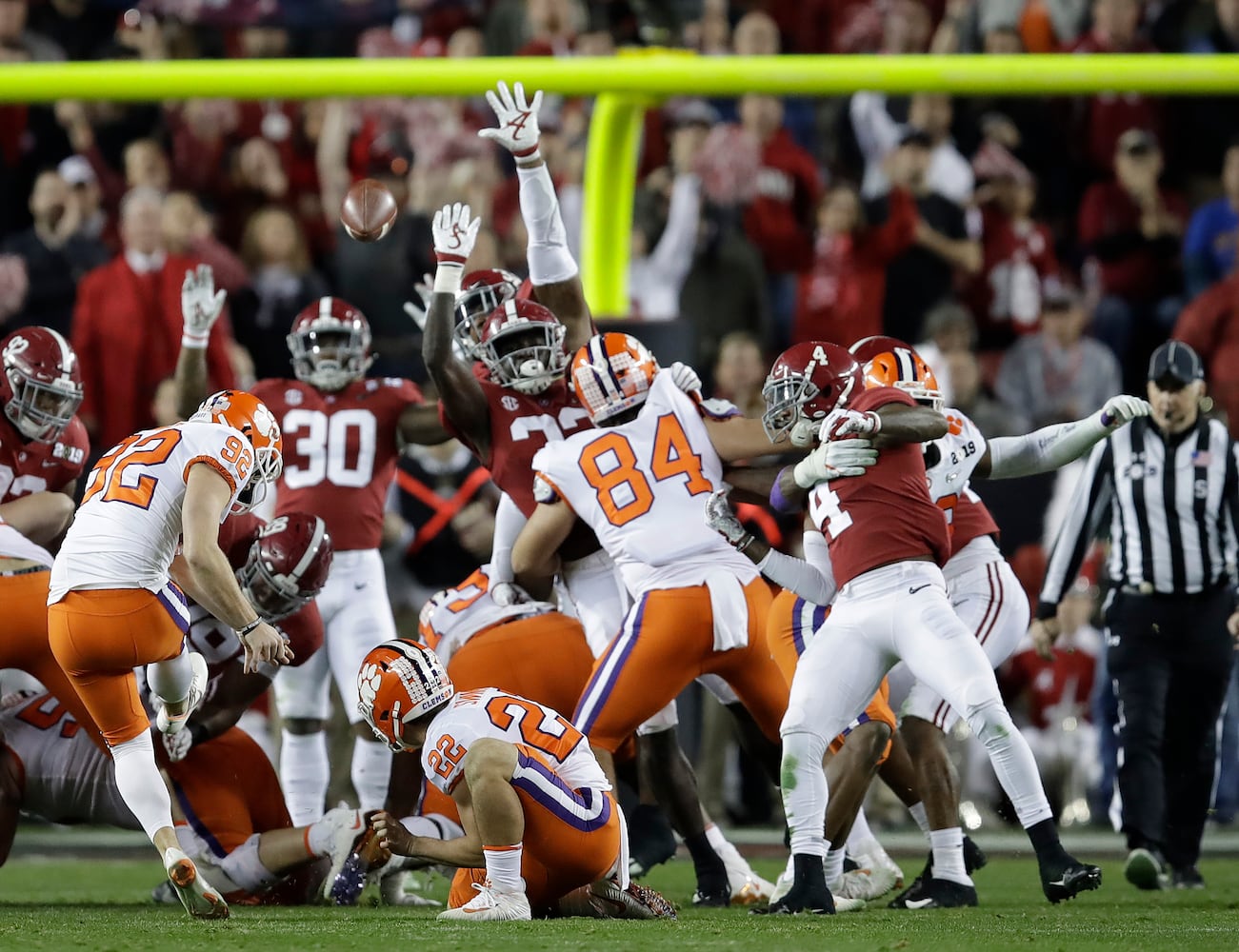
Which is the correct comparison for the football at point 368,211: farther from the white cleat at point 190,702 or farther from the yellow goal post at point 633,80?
the white cleat at point 190,702

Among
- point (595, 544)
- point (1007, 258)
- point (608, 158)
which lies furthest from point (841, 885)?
point (1007, 258)

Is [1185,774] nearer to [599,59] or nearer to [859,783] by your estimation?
[859,783]

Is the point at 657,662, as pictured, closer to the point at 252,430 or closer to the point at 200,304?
the point at 252,430

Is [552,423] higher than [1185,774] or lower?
higher

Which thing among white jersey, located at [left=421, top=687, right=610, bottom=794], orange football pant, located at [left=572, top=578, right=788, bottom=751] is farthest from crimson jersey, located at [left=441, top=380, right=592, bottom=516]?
white jersey, located at [left=421, top=687, right=610, bottom=794]

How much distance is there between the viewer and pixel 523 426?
713cm

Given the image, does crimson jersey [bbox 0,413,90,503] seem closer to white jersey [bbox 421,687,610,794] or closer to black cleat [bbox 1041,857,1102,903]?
white jersey [bbox 421,687,610,794]

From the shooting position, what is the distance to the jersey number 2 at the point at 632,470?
638 centimetres

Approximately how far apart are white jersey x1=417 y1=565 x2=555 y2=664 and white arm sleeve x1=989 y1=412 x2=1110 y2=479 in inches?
67.8

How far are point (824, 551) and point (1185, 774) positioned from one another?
199cm

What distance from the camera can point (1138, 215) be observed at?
11.0 metres

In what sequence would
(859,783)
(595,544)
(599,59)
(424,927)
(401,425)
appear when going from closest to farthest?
(424,927), (859,783), (595,544), (401,425), (599,59)

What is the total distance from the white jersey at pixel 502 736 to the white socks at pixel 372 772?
1.63m

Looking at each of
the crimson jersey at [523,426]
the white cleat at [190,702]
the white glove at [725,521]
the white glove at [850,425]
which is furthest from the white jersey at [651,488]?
the white cleat at [190,702]
